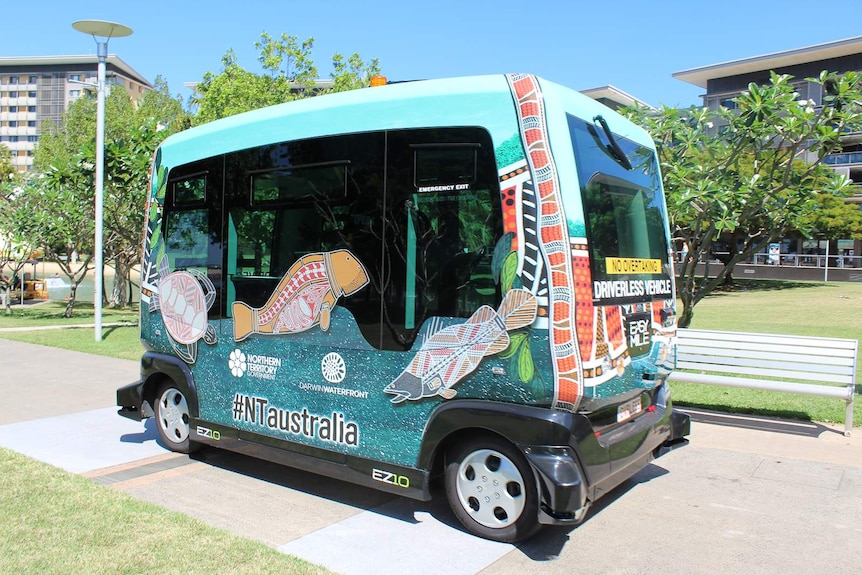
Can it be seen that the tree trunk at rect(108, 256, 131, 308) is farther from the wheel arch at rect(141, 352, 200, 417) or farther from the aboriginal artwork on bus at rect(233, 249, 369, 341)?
the aboriginal artwork on bus at rect(233, 249, 369, 341)

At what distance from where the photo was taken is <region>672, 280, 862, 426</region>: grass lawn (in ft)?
27.3

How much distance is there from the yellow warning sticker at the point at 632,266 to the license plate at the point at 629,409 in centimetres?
87

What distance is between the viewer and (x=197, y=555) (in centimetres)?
391

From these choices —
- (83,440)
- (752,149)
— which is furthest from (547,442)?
(752,149)

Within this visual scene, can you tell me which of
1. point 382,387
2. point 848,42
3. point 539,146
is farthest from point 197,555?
point 848,42

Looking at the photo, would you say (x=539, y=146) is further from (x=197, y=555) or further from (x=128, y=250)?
(x=128, y=250)

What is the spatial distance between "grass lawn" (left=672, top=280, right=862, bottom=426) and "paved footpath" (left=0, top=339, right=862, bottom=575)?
73cm

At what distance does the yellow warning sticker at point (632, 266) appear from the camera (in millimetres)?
4367

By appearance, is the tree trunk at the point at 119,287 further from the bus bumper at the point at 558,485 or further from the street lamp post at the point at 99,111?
the bus bumper at the point at 558,485

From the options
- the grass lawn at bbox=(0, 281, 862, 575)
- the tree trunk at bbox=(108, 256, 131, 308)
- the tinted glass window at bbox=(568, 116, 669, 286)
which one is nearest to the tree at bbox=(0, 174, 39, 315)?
the tree trunk at bbox=(108, 256, 131, 308)

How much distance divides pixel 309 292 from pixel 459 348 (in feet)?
4.34

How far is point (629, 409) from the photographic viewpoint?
465 centimetres

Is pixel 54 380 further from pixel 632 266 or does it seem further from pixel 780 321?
pixel 780 321

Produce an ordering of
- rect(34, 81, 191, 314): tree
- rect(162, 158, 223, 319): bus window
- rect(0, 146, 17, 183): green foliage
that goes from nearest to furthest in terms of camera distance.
Result: 1. rect(162, 158, 223, 319): bus window
2. rect(34, 81, 191, 314): tree
3. rect(0, 146, 17, 183): green foliage
